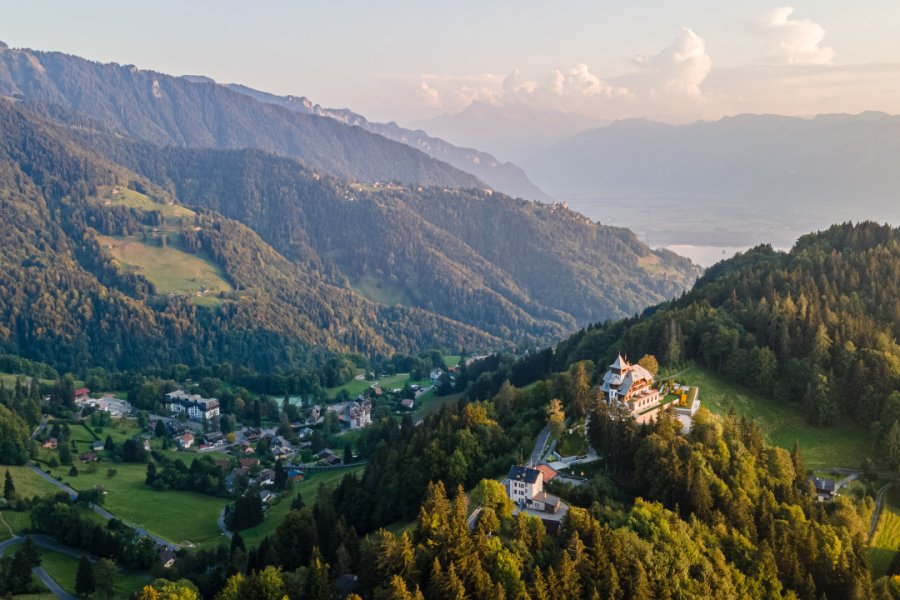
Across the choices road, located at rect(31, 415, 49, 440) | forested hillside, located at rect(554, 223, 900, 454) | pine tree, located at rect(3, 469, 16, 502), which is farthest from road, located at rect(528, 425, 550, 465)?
road, located at rect(31, 415, 49, 440)

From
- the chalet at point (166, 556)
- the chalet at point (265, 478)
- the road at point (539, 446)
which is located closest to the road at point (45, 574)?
the chalet at point (166, 556)

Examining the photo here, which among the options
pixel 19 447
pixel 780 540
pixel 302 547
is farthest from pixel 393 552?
pixel 19 447

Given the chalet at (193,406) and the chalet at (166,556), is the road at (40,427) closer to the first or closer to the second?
the chalet at (193,406)

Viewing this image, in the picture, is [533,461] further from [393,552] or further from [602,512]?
[393,552]

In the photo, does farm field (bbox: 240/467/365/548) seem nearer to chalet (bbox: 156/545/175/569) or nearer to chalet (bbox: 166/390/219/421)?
chalet (bbox: 156/545/175/569)

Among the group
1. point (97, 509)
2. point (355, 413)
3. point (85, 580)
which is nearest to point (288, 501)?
point (97, 509)

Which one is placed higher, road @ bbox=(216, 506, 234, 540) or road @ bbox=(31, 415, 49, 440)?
road @ bbox=(216, 506, 234, 540)
